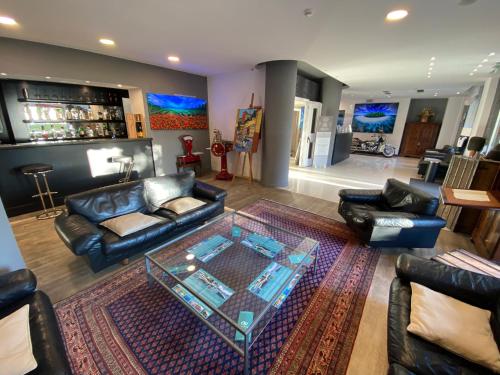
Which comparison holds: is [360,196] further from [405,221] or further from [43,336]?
[43,336]

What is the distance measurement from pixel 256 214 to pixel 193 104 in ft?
12.1

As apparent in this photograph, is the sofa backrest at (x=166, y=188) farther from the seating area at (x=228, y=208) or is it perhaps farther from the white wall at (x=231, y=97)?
the white wall at (x=231, y=97)

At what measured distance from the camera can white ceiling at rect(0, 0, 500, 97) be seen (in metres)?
2.17

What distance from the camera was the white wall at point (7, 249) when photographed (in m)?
1.66

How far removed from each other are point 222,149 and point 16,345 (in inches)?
182

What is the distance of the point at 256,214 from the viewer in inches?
139

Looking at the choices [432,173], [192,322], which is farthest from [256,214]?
[432,173]

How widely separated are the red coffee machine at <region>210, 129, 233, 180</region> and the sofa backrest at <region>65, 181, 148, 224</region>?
269 cm

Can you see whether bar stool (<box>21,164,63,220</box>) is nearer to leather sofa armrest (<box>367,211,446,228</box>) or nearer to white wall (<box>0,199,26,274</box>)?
white wall (<box>0,199,26,274</box>)

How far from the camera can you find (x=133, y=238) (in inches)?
86.4

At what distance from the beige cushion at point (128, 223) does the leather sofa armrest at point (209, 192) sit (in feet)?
2.76

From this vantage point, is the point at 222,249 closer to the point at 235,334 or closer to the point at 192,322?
the point at 192,322

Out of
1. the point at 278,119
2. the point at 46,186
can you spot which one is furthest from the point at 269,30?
the point at 46,186

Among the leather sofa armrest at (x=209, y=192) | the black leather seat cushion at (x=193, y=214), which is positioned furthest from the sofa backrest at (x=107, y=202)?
the leather sofa armrest at (x=209, y=192)
